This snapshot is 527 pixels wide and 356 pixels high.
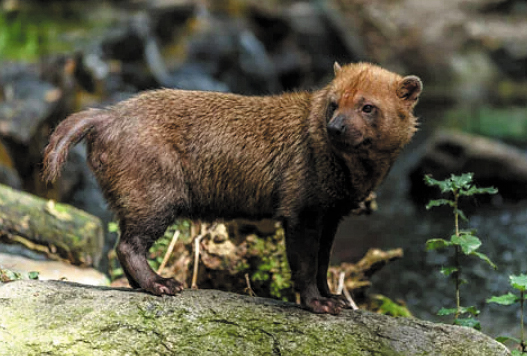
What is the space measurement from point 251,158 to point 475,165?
8632 millimetres

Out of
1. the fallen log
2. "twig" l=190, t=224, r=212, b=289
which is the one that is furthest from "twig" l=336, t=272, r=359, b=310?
the fallen log

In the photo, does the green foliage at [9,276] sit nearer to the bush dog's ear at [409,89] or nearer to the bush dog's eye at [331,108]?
the bush dog's eye at [331,108]

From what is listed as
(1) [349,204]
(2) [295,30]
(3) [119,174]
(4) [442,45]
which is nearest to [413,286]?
(1) [349,204]

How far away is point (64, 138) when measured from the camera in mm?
5059

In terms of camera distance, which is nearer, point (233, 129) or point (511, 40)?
point (233, 129)

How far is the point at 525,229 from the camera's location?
11281mm

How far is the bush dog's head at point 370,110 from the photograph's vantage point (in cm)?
482

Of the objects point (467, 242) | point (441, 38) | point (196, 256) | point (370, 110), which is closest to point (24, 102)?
point (196, 256)

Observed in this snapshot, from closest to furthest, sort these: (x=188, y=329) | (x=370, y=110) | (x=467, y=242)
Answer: (x=188, y=329)
(x=370, y=110)
(x=467, y=242)

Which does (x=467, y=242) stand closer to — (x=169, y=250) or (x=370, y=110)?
(x=370, y=110)

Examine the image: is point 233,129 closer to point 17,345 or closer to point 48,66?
point 17,345

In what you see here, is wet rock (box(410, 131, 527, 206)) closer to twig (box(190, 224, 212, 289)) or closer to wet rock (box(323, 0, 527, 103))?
twig (box(190, 224, 212, 289))

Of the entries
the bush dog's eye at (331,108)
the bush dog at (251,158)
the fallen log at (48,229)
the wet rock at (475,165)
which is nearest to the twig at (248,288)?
the bush dog at (251,158)

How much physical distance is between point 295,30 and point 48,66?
30.9 feet
